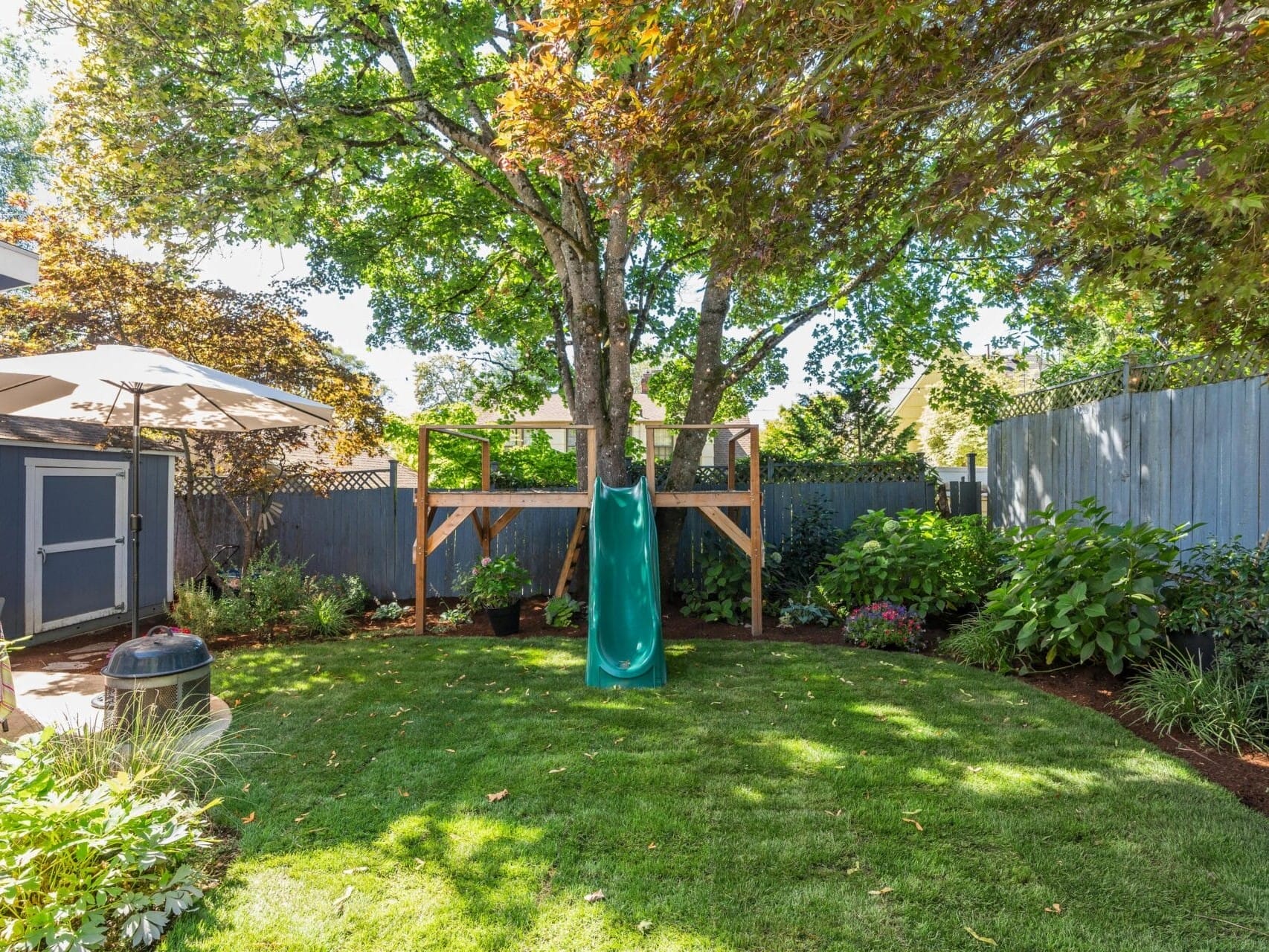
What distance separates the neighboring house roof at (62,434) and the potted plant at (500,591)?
359 cm

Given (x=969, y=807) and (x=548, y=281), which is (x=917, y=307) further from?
(x=969, y=807)

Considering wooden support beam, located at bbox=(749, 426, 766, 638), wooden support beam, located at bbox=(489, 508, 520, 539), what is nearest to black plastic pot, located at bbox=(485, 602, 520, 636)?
wooden support beam, located at bbox=(489, 508, 520, 539)

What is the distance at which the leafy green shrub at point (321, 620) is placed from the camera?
6129mm

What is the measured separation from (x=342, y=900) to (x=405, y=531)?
6025 millimetres

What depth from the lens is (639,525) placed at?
5203mm

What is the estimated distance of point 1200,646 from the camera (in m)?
3.85

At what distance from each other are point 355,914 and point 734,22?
11.2ft

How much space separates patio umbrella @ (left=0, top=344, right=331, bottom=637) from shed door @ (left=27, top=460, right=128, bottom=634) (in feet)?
3.55

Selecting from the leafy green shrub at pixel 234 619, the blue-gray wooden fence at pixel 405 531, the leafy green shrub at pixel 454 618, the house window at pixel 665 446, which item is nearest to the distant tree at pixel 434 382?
the house window at pixel 665 446

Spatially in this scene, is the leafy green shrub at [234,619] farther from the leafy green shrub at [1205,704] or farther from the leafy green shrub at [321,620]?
the leafy green shrub at [1205,704]

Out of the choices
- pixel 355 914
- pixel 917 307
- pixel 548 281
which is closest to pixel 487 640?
pixel 355 914

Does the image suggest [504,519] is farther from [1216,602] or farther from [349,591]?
[1216,602]

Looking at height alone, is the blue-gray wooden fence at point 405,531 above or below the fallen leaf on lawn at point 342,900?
above

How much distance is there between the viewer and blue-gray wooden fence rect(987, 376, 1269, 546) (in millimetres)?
4102
